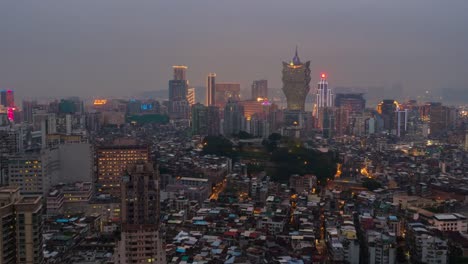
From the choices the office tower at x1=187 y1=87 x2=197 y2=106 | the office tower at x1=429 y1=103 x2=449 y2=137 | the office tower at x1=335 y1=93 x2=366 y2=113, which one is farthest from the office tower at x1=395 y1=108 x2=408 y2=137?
the office tower at x1=187 y1=87 x2=197 y2=106

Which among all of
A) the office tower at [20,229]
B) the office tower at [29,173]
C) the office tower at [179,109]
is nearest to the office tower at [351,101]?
the office tower at [179,109]

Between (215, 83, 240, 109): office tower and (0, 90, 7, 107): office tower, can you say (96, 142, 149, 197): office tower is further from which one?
(215, 83, 240, 109): office tower

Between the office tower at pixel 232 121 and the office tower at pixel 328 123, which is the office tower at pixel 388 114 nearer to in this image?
the office tower at pixel 328 123

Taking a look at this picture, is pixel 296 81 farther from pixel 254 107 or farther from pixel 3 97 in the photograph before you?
pixel 3 97

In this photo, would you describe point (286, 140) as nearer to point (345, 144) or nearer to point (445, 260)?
point (345, 144)

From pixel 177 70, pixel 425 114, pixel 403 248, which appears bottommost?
pixel 403 248

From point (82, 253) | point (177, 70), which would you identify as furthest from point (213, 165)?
point (177, 70)
